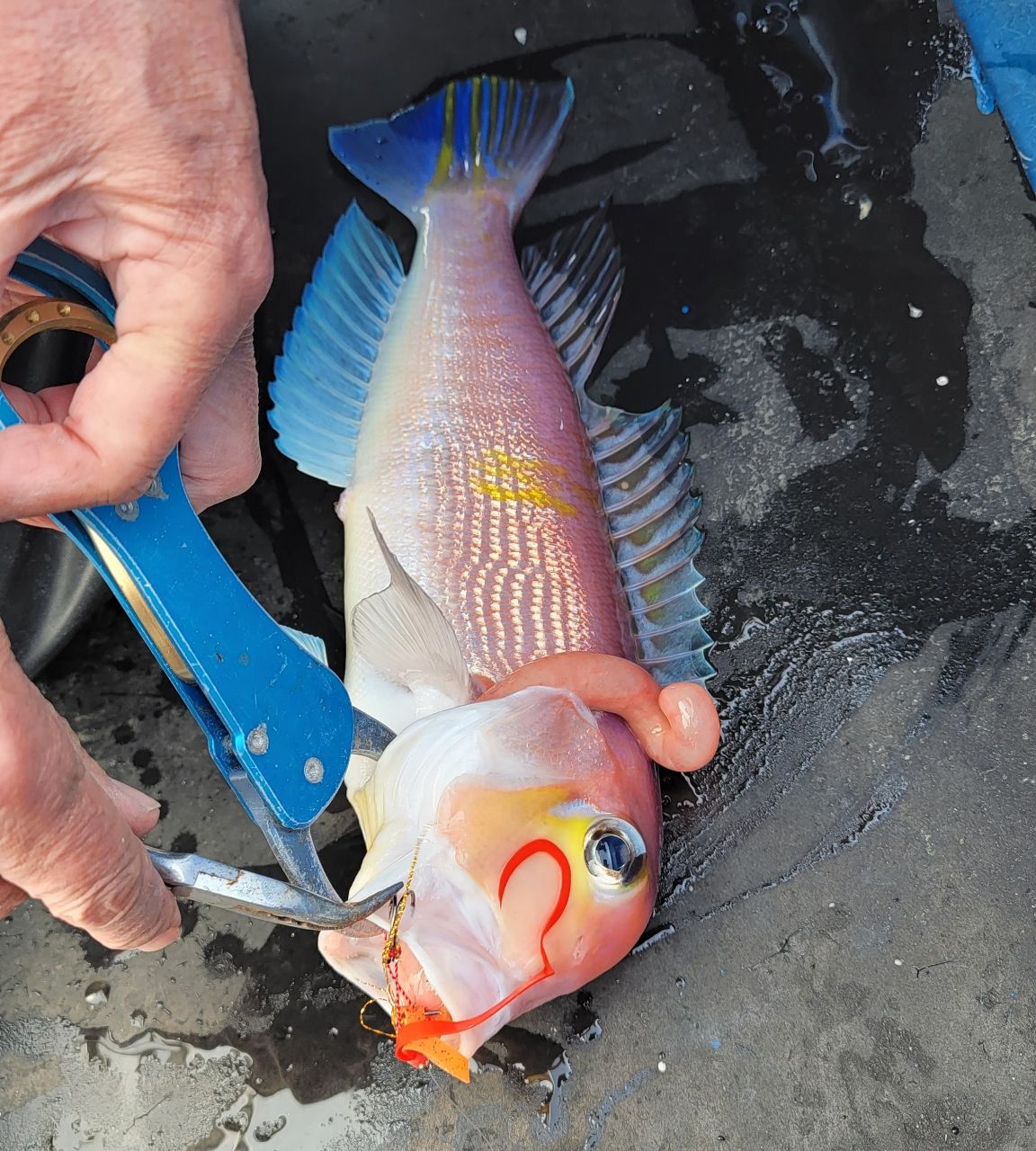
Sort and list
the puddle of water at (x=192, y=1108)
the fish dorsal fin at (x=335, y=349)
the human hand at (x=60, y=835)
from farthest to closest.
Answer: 1. the fish dorsal fin at (x=335, y=349)
2. the puddle of water at (x=192, y=1108)
3. the human hand at (x=60, y=835)

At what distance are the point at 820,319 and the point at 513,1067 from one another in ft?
5.43

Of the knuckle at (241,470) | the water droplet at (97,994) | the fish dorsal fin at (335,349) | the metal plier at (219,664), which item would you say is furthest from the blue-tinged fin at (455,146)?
the water droplet at (97,994)

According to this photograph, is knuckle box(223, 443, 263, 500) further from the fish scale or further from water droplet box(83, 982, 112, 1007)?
water droplet box(83, 982, 112, 1007)

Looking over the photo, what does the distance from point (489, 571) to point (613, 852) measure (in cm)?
57

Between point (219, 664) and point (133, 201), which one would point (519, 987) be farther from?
point (133, 201)

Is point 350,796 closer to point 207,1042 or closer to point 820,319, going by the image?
point 207,1042

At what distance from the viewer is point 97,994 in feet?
5.61

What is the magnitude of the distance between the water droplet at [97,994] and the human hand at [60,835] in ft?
2.30

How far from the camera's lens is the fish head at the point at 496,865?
48.5 inches

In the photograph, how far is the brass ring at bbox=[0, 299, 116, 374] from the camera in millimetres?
1045

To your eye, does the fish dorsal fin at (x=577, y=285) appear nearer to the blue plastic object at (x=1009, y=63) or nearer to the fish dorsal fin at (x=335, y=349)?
the fish dorsal fin at (x=335, y=349)

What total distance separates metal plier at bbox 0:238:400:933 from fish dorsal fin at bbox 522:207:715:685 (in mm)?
713

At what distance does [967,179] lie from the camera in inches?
80.3

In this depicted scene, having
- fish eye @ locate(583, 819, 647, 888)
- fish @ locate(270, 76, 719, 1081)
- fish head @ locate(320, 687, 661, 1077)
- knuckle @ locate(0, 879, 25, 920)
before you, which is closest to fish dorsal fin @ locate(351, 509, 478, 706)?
fish @ locate(270, 76, 719, 1081)
